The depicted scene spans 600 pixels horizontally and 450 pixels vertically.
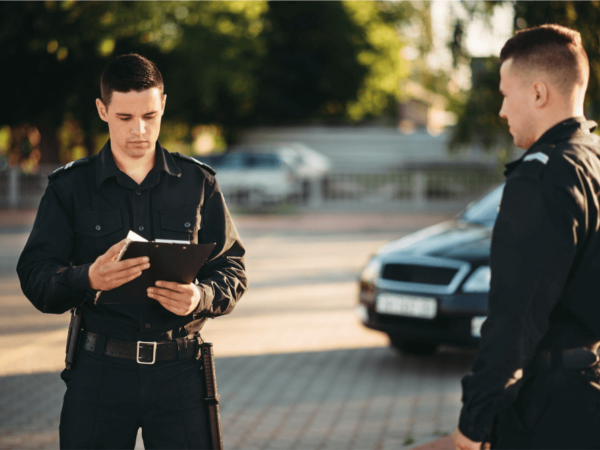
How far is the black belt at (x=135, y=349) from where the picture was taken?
2.46 m

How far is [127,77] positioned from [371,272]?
4431 mm

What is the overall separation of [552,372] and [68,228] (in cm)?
161

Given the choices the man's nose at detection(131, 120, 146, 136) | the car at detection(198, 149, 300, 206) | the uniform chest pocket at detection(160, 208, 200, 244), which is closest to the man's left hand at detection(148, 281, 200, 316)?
the uniform chest pocket at detection(160, 208, 200, 244)

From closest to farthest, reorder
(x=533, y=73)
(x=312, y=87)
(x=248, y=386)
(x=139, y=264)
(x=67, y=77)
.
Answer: (x=533, y=73)
(x=139, y=264)
(x=248, y=386)
(x=67, y=77)
(x=312, y=87)

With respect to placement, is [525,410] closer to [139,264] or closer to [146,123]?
[139,264]

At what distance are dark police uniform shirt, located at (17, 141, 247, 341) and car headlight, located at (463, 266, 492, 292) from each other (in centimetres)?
361

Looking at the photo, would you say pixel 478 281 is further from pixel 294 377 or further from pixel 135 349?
pixel 135 349

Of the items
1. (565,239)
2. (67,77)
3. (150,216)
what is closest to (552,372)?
(565,239)

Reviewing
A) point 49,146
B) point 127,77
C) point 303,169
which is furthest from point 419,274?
point 303,169

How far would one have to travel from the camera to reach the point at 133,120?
2578 mm

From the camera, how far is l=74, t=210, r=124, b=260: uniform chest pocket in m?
2.55

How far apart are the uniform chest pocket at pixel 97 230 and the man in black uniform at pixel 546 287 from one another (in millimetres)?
1289

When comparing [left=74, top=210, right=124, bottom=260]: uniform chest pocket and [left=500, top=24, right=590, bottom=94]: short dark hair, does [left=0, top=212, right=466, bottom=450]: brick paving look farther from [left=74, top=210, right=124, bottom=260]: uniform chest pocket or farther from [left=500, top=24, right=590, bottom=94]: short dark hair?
[left=500, top=24, right=590, bottom=94]: short dark hair

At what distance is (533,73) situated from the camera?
6.87ft
